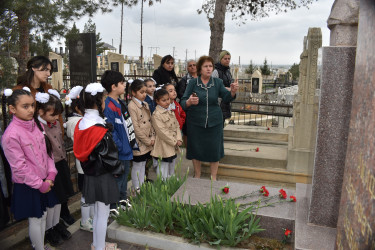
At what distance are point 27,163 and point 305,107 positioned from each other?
4.05 meters

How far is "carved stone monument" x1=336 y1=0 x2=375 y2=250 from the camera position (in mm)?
1035

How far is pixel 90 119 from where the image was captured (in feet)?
8.79

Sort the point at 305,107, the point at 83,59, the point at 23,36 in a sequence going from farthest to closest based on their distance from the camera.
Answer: the point at 23,36, the point at 83,59, the point at 305,107

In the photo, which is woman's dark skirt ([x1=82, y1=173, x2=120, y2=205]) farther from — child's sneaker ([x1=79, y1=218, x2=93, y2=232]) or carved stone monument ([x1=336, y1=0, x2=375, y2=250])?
carved stone monument ([x1=336, y1=0, x2=375, y2=250])

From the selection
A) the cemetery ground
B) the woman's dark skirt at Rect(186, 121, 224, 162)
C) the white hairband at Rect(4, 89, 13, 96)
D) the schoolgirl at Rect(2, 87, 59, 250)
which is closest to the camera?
the schoolgirl at Rect(2, 87, 59, 250)

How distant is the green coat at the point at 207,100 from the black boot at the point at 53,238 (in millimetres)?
2197

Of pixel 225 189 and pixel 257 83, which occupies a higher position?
pixel 257 83

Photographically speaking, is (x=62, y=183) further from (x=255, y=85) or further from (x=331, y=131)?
(x=255, y=85)

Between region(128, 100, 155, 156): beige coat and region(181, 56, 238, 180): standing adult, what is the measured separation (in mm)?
594

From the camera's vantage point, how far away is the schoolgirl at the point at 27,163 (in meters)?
2.50

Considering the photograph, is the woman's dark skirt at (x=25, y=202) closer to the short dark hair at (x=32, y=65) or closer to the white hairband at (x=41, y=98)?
the white hairband at (x=41, y=98)

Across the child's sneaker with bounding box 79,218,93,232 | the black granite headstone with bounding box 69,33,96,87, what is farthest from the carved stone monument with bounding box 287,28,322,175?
the black granite headstone with bounding box 69,33,96,87

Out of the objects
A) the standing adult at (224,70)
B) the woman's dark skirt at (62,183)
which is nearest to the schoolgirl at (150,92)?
the standing adult at (224,70)

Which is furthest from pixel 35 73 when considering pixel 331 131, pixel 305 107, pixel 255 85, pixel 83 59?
pixel 255 85
